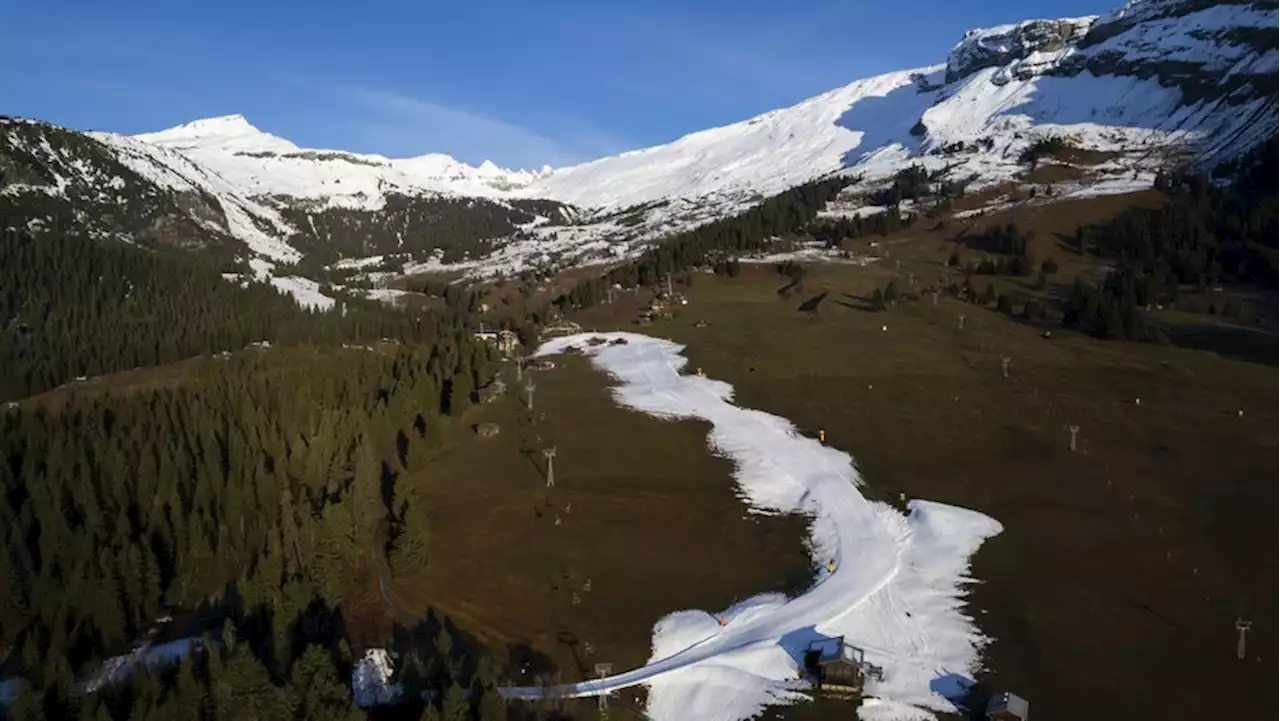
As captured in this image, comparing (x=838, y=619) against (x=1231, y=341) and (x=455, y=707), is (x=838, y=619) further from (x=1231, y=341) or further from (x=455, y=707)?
(x=1231, y=341)

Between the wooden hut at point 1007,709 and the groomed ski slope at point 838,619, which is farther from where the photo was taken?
the groomed ski slope at point 838,619

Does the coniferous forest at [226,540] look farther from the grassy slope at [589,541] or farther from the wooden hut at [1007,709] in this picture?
the wooden hut at [1007,709]

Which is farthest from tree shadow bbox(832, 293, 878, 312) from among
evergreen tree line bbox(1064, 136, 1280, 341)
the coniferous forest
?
the coniferous forest

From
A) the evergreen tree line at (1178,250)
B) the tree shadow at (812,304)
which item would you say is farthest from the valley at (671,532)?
the tree shadow at (812,304)

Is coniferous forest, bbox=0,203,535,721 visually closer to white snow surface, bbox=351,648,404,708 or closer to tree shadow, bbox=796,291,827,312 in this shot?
white snow surface, bbox=351,648,404,708

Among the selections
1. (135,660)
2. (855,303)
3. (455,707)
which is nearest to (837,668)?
(455,707)

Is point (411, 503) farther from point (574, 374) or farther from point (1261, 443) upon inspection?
point (1261, 443)
